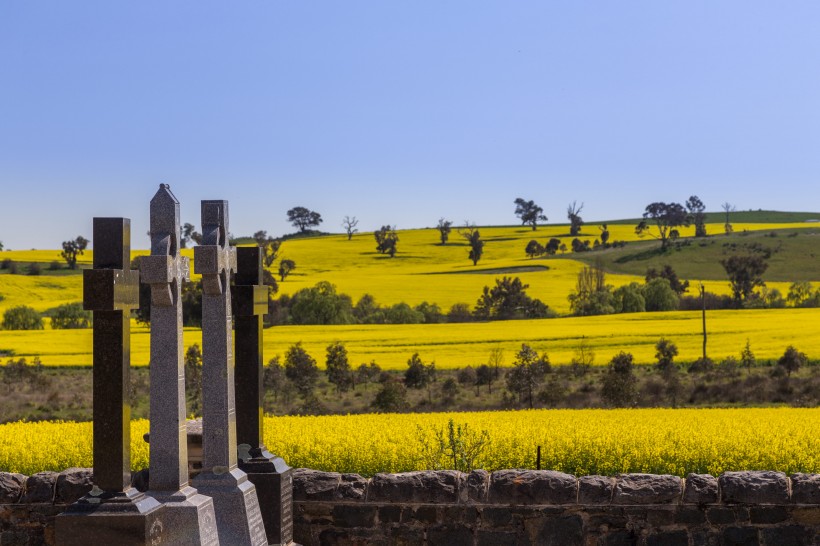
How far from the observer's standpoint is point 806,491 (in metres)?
10.0

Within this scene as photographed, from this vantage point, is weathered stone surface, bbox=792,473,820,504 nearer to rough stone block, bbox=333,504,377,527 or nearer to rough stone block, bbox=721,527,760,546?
rough stone block, bbox=721,527,760,546

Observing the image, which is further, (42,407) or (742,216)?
(742,216)

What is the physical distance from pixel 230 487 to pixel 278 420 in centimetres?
783

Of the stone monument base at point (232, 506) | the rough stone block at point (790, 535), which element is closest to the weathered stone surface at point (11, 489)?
the stone monument base at point (232, 506)

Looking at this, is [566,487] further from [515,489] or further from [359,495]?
[359,495]

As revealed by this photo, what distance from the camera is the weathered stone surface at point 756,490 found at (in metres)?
10.0

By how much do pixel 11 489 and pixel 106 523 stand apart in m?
2.83

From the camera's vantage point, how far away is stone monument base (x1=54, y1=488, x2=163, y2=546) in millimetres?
8406

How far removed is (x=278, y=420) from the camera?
17.8m

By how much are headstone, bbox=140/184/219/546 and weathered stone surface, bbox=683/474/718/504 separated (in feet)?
13.2

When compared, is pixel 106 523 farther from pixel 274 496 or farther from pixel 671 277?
pixel 671 277

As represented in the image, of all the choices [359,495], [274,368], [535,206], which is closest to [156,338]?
[359,495]

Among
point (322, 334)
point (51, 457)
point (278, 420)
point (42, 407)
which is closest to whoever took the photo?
point (51, 457)

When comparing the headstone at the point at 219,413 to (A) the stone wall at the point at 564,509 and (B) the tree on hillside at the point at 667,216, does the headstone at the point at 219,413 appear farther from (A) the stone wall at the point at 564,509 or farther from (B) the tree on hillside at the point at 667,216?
(B) the tree on hillside at the point at 667,216
